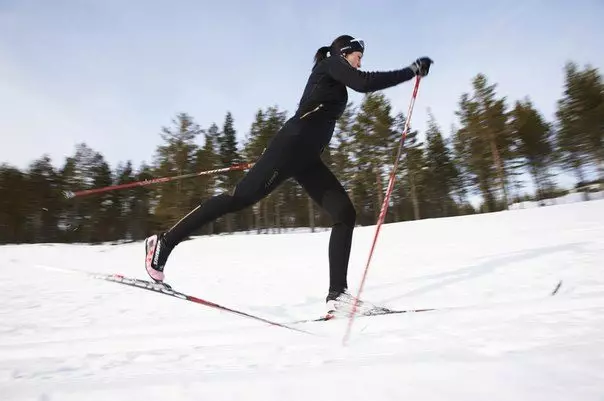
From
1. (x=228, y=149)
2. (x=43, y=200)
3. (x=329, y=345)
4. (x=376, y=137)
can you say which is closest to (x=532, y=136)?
(x=376, y=137)

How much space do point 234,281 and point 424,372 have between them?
14.2ft

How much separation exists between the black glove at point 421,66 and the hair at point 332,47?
1.97 ft

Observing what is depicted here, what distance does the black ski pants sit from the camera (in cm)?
248

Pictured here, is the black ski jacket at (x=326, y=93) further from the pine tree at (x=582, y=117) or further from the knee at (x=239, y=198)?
the pine tree at (x=582, y=117)

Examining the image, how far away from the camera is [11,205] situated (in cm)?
3450

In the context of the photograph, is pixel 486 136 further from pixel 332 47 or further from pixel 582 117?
pixel 332 47

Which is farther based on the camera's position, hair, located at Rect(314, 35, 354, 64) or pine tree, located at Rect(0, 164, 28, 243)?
pine tree, located at Rect(0, 164, 28, 243)

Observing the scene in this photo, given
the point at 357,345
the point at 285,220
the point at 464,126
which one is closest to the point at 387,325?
the point at 357,345

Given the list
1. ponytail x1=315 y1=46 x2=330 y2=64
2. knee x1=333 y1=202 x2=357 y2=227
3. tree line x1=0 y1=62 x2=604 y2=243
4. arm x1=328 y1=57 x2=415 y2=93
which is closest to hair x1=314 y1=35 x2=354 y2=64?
ponytail x1=315 y1=46 x2=330 y2=64

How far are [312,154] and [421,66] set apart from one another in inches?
41.2

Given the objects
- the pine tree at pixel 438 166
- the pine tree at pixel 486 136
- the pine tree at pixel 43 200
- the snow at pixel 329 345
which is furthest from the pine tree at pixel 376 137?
the pine tree at pixel 43 200

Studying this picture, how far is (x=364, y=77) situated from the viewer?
237 cm

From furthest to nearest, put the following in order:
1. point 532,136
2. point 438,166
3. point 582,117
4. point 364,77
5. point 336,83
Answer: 1. point 438,166
2. point 532,136
3. point 582,117
4. point 336,83
5. point 364,77

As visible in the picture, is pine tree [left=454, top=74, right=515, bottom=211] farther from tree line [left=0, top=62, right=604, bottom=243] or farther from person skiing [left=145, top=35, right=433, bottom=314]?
person skiing [left=145, top=35, right=433, bottom=314]
